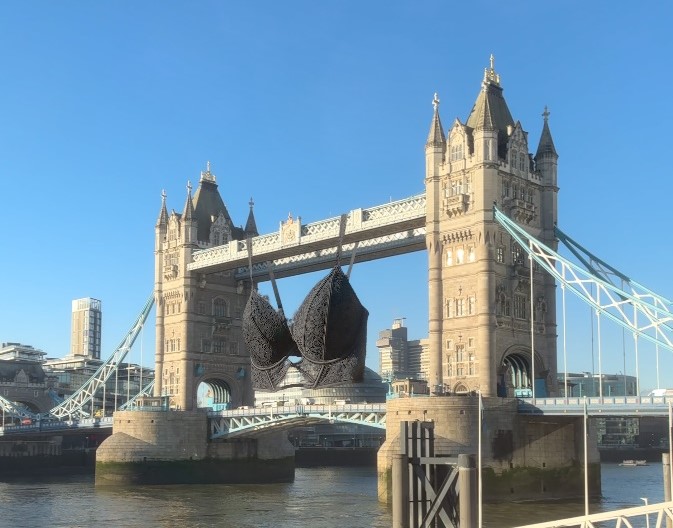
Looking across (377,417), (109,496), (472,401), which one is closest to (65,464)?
(109,496)

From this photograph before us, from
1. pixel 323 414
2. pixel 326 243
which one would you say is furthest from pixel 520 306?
pixel 326 243

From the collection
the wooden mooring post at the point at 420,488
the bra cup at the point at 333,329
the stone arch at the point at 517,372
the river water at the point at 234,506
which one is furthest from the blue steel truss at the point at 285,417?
the bra cup at the point at 333,329

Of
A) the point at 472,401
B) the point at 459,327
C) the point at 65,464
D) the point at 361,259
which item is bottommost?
the point at 65,464

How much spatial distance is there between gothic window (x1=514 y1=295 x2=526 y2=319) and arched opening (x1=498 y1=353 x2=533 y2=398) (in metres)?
2.27

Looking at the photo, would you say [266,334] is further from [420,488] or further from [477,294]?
[477,294]

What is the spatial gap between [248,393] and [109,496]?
2109cm

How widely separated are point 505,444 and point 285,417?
17378 mm

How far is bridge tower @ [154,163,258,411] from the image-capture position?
76500 millimetres

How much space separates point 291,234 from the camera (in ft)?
221

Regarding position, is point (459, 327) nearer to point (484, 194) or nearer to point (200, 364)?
point (484, 194)

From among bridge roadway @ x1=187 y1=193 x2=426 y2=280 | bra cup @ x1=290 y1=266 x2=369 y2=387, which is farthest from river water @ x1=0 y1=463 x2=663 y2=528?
bra cup @ x1=290 y1=266 x2=369 y2=387

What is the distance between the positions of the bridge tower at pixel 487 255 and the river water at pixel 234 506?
8.46m

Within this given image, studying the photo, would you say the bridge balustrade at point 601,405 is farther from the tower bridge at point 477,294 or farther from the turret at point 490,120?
the turret at point 490,120

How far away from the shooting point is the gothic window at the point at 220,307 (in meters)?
78.7
